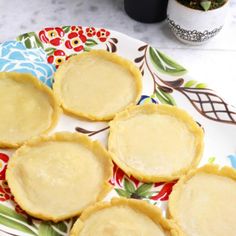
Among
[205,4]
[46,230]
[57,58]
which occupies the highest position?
[205,4]

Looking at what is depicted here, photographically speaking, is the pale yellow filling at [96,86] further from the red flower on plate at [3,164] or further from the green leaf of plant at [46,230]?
the green leaf of plant at [46,230]

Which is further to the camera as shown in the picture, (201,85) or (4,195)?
(201,85)

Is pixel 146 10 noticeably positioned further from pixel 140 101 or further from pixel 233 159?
pixel 233 159

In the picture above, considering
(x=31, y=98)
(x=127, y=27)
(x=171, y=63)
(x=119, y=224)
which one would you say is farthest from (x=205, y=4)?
(x=119, y=224)

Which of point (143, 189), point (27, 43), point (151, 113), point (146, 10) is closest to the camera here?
point (143, 189)

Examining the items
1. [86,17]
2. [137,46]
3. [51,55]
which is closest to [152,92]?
[137,46]
